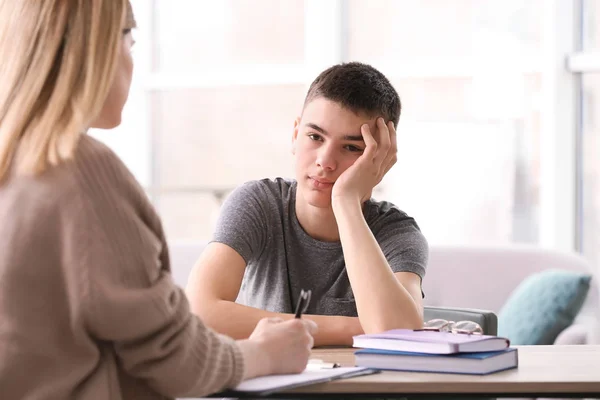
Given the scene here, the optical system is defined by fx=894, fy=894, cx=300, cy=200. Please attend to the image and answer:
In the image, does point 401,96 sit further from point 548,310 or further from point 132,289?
point 132,289

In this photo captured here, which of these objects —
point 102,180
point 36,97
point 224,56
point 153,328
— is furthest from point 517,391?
point 224,56

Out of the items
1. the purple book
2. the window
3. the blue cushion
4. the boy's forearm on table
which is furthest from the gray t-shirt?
the window

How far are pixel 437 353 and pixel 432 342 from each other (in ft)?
0.07

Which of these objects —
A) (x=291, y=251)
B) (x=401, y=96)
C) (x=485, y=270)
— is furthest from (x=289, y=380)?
(x=401, y=96)

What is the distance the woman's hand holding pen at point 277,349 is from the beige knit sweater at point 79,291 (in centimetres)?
15

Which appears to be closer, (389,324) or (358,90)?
(389,324)

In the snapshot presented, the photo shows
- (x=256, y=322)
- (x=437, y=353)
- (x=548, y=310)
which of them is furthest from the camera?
(x=548, y=310)

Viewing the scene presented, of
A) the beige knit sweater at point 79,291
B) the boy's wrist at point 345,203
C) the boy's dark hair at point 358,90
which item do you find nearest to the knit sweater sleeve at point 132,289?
the beige knit sweater at point 79,291

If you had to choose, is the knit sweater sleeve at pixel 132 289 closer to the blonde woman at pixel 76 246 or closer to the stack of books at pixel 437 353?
the blonde woman at pixel 76 246

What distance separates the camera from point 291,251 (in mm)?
2182

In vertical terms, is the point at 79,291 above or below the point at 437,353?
above

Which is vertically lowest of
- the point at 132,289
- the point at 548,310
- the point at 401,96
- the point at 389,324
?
the point at 548,310

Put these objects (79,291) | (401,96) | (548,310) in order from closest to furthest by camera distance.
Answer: (79,291) < (548,310) < (401,96)

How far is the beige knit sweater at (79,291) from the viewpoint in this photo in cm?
121
